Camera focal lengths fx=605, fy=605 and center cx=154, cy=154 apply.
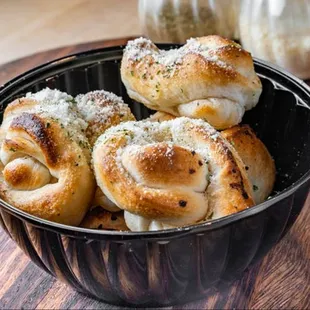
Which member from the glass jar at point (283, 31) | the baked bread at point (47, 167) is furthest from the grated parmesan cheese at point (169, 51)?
the glass jar at point (283, 31)

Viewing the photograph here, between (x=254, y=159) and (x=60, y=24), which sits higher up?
(x=254, y=159)

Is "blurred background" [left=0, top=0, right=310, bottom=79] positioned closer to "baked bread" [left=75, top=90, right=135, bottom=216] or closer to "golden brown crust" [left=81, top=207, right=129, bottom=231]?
"baked bread" [left=75, top=90, right=135, bottom=216]

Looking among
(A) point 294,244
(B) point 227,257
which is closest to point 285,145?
(A) point 294,244

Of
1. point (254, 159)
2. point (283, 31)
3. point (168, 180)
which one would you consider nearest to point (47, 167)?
point (168, 180)

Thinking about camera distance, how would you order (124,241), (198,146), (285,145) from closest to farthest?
(124,241), (198,146), (285,145)

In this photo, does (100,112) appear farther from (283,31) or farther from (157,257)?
(283,31)

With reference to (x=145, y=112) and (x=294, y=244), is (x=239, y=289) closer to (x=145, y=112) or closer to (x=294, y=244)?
(x=294, y=244)

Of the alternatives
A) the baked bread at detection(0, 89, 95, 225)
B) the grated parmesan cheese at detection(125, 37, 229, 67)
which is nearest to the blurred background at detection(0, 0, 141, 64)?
the grated parmesan cheese at detection(125, 37, 229, 67)
